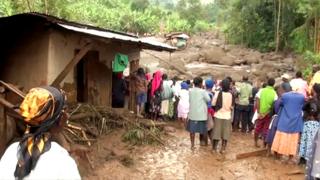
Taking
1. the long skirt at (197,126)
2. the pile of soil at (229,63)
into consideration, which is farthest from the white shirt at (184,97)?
the pile of soil at (229,63)

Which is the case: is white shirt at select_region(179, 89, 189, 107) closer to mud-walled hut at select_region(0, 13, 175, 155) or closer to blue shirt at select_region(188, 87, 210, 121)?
blue shirt at select_region(188, 87, 210, 121)

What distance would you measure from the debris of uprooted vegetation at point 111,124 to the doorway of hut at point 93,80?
874 millimetres

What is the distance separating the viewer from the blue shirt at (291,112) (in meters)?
8.71

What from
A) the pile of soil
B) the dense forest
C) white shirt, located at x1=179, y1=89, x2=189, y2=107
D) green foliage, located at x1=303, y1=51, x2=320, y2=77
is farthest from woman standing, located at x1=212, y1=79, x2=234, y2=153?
the pile of soil

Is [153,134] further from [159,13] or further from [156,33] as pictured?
[159,13]

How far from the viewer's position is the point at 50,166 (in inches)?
94.4

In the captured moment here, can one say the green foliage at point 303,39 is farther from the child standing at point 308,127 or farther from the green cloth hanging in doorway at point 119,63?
the child standing at point 308,127

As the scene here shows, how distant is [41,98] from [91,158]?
6.13 m

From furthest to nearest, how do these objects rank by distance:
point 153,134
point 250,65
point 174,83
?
point 250,65 < point 174,83 < point 153,134

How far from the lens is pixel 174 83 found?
1393 cm

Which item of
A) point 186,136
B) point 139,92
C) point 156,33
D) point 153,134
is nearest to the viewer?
point 153,134

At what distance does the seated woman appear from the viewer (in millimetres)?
2408

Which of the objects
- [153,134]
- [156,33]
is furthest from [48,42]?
[156,33]

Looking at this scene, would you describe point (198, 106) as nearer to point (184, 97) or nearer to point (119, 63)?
point (119, 63)
